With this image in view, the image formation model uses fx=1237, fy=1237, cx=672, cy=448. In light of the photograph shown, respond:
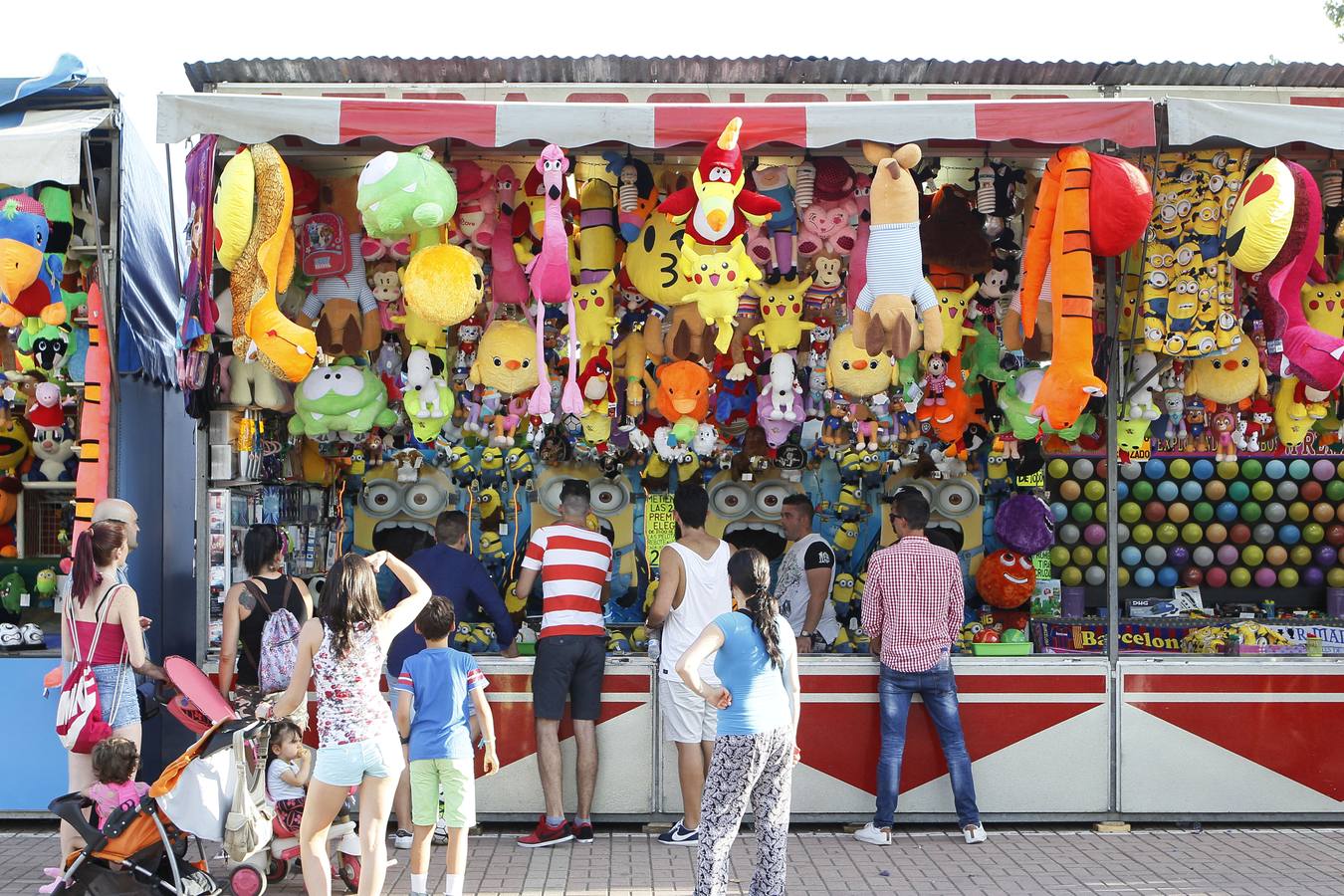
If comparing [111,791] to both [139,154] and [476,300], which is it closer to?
[476,300]

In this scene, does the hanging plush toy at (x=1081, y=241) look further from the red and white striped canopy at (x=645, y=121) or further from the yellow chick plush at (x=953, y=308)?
the yellow chick plush at (x=953, y=308)

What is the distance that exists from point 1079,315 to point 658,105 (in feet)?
7.24

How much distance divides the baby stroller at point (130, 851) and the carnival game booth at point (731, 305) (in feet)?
5.89

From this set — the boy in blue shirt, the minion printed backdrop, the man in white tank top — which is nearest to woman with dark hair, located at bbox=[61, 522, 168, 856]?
the minion printed backdrop

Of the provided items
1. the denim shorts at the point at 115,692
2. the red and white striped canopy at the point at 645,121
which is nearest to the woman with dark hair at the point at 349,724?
the denim shorts at the point at 115,692

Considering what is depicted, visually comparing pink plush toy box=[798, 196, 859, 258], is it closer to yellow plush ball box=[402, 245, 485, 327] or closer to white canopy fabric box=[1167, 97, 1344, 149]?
white canopy fabric box=[1167, 97, 1344, 149]

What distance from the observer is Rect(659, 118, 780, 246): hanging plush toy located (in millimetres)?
5598

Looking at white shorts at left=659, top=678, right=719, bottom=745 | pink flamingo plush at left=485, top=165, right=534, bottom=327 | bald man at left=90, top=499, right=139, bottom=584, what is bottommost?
white shorts at left=659, top=678, right=719, bottom=745

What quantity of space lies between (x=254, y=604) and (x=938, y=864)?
3473 mm

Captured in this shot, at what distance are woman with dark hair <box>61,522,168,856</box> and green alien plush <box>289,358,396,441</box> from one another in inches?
53.3

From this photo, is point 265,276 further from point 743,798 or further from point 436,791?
point 743,798

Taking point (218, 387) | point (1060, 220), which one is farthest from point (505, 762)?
point (1060, 220)

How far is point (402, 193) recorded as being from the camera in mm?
5668

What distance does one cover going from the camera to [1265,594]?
920 centimetres
